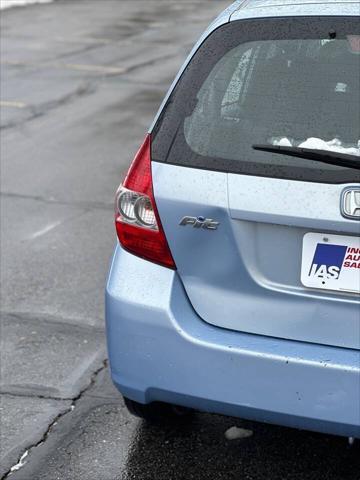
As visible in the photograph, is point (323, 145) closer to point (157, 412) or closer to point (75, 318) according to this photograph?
point (157, 412)

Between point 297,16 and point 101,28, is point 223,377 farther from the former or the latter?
point 101,28

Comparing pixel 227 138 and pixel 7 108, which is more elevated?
pixel 227 138

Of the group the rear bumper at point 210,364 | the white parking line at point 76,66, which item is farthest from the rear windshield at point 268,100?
the white parking line at point 76,66

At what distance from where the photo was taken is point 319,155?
321 centimetres

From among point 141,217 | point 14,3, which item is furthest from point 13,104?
point 14,3

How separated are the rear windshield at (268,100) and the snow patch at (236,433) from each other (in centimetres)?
131

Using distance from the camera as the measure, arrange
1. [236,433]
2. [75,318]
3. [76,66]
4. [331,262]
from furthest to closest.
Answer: [76,66] → [75,318] → [236,433] → [331,262]

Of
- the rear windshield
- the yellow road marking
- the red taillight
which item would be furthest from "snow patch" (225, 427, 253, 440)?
the yellow road marking

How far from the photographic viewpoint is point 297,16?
3.41 metres

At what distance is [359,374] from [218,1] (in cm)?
2363

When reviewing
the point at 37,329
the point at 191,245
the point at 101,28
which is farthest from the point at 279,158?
the point at 101,28

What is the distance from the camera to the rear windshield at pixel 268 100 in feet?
10.7

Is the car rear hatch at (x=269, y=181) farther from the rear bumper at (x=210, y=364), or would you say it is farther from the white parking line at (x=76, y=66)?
the white parking line at (x=76, y=66)

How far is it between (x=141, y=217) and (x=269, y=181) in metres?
0.50
